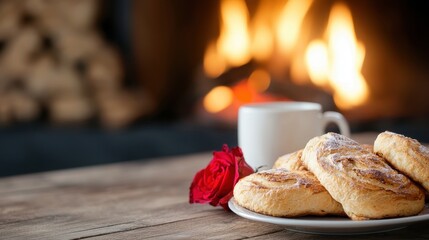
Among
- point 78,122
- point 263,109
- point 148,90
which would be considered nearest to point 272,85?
point 148,90

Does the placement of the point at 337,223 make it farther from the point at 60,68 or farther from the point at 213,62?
the point at 60,68

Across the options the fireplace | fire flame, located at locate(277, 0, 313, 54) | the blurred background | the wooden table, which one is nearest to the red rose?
the wooden table

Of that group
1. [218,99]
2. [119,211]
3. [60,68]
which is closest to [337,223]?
[119,211]

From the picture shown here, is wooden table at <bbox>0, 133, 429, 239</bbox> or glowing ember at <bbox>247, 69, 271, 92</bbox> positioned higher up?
glowing ember at <bbox>247, 69, 271, 92</bbox>

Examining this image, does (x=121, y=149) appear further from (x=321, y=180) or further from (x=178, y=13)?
(x=321, y=180)

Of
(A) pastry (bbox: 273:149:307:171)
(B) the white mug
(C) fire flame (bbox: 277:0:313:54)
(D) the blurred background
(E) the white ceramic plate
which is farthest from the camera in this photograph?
(C) fire flame (bbox: 277:0:313:54)

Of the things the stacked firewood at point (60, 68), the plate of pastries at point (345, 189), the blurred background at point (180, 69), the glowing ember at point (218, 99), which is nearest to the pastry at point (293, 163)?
the plate of pastries at point (345, 189)

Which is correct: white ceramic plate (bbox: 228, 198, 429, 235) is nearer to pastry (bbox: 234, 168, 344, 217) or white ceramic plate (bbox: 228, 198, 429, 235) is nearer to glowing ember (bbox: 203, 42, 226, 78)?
pastry (bbox: 234, 168, 344, 217)
